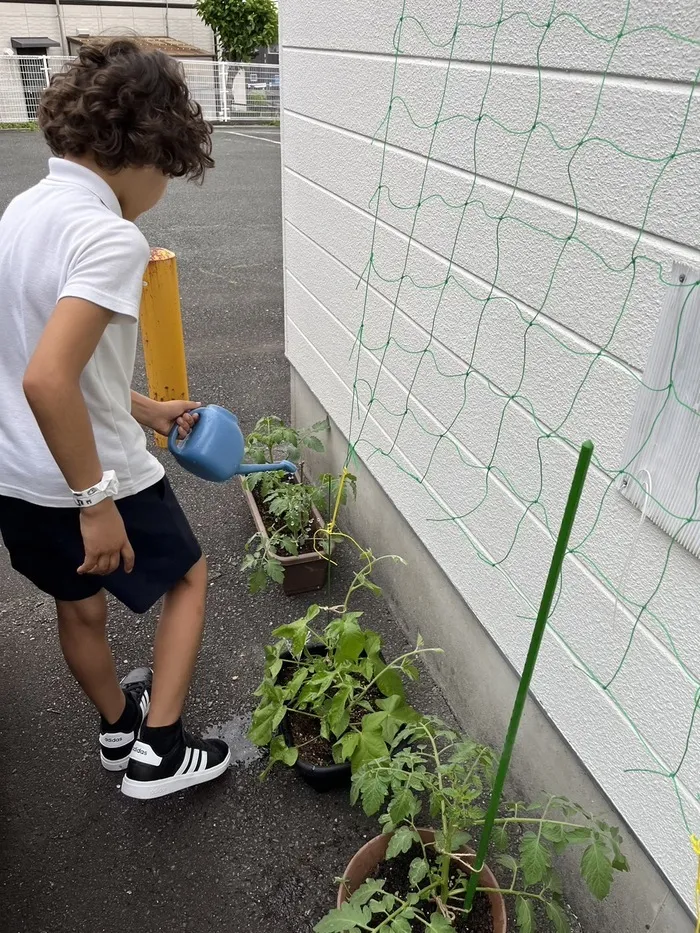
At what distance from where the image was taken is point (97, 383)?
1461 mm

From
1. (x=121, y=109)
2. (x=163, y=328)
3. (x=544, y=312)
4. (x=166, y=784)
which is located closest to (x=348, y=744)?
(x=166, y=784)

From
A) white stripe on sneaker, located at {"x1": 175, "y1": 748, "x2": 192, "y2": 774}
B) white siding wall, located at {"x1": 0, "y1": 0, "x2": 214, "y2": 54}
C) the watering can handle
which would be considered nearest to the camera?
white stripe on sneaker, located at {"x1": 175, "y1": 748, "x2": 192, "y2": 774}

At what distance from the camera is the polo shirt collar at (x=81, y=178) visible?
4.63ft

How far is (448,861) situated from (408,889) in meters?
0.20

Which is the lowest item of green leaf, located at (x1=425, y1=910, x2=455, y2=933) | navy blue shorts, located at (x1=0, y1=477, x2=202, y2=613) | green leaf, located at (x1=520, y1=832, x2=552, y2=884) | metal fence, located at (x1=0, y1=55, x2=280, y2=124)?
metal fence, located at (x1=0, y1=55, x2=280, y2=124)

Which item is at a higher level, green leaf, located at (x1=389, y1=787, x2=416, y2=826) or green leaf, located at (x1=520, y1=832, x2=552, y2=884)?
green leaf, located at (x1=520, y1=832, x2=552, y2=884)

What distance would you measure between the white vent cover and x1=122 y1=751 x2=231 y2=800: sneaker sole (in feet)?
4.55

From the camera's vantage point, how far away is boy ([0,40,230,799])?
1.29 meters

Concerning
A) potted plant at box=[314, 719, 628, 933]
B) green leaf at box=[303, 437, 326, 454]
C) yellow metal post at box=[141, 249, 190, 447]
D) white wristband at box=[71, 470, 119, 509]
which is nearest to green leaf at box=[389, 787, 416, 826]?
potted plant at box=[314, 719, 628, 933]

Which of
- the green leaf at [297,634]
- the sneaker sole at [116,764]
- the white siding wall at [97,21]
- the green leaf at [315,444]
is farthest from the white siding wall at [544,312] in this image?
the white siding wall at [97,21]

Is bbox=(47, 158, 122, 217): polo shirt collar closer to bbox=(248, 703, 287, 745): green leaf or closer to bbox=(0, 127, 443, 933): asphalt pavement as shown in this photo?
bbox=(248, 703, 287, 745): green leaf

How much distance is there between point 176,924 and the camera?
1.63 m

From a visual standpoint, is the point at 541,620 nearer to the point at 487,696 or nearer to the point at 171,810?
the point at 487,696

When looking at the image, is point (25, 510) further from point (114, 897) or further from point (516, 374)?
point (516, 374)
